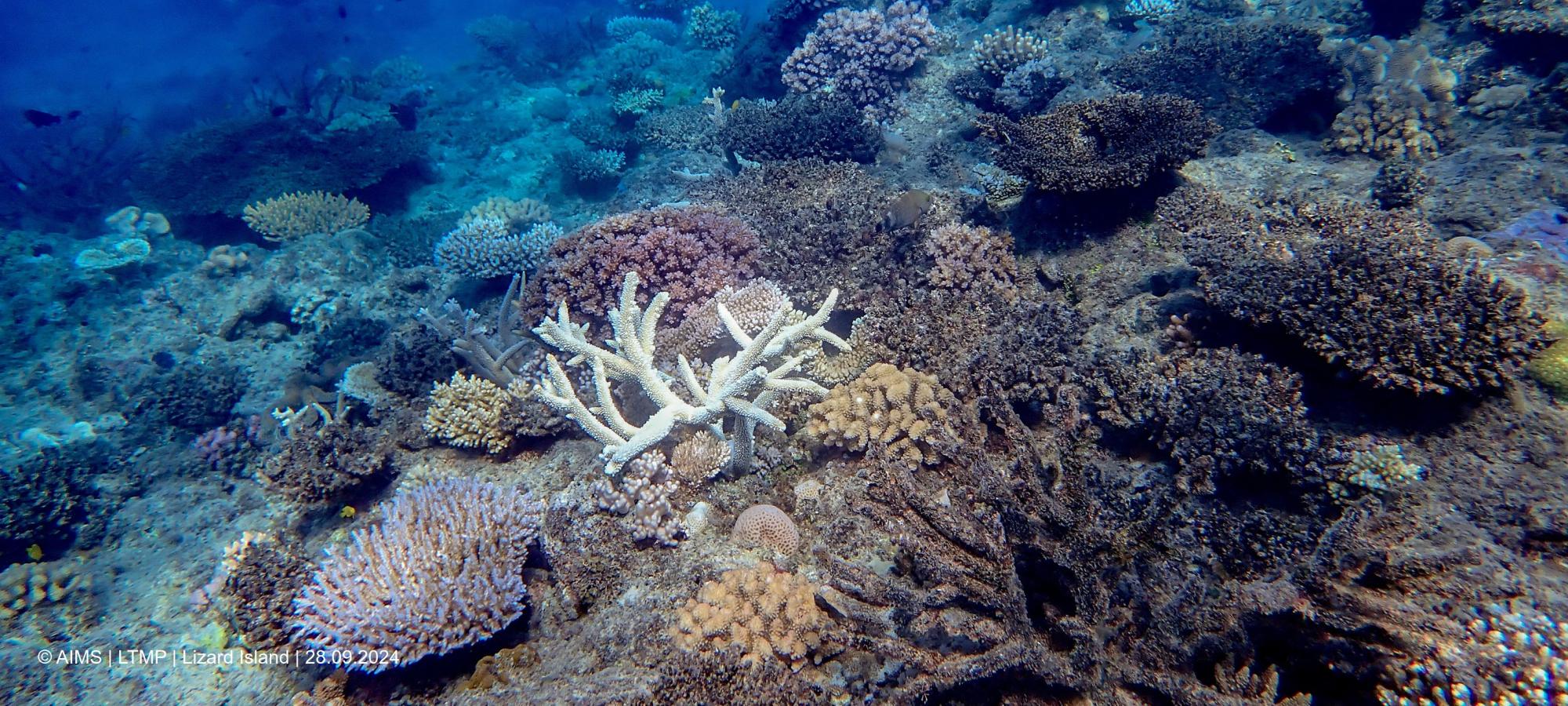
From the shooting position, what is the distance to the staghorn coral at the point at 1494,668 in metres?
2.37

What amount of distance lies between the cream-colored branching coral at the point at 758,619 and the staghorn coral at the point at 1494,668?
2.60 m

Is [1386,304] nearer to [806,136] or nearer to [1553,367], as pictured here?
[1553,367]

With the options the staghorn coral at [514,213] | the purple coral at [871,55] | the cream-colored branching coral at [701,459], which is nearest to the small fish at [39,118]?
the staghorn coral at [514,213]

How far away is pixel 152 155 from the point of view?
1563cm

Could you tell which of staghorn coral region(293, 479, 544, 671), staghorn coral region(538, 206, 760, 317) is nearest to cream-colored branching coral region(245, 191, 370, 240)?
staghorn coral region(538, 206, 760, 317)

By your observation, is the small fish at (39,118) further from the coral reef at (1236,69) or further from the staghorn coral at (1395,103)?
the staghorn coral at (1395,103)

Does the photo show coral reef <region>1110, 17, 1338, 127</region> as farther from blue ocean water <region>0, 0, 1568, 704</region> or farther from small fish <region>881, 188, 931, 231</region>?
small fish <region>881, 188, 931, 231</region>

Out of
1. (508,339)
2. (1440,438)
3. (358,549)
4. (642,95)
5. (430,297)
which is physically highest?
(642,95)

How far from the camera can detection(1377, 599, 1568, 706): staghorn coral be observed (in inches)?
93.3

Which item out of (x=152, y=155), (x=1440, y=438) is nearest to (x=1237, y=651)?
(x=1440, y=438)

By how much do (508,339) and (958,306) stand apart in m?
4.87

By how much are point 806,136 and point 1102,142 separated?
15.1 ft

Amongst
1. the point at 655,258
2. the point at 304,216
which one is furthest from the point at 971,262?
the point at 304,216

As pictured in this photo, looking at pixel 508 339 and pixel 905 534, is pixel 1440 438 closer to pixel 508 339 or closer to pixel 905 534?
pixel 905 534
